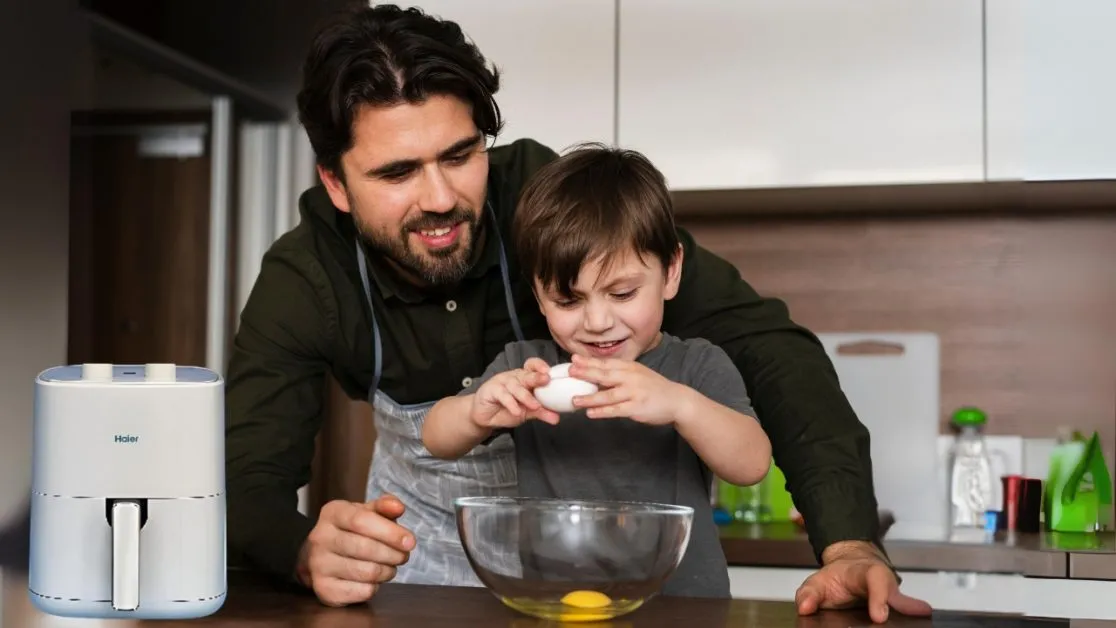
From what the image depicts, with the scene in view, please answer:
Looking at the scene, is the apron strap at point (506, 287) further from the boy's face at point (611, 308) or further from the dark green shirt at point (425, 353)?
the boy's face at point (611, 308)

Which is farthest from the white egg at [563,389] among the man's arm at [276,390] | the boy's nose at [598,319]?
the man's arm at [276,390]

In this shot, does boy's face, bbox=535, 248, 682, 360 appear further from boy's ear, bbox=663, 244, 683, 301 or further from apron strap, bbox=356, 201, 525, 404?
apron strap, bbox=356, 201, 525, 404

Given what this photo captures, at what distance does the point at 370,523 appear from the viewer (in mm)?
1034

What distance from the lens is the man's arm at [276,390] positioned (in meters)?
1.32

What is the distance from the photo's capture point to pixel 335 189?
162 cm

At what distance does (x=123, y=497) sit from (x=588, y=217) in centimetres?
56

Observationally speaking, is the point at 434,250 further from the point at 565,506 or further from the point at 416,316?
the point at 565,506

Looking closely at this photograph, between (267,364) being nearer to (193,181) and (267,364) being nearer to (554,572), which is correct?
(554,572)

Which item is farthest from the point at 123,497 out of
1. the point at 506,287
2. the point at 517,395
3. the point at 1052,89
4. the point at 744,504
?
the point at 1052,89

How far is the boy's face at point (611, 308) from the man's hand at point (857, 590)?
315 millimetres

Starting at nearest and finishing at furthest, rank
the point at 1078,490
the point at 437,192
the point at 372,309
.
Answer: the point at 437,192
the point at 372,309
the point at 1078,490

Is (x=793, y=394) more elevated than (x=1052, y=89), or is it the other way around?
(x=1052, y=89)

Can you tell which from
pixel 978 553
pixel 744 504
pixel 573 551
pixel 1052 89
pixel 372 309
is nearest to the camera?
pixel 573 551

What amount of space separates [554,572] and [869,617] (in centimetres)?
27
